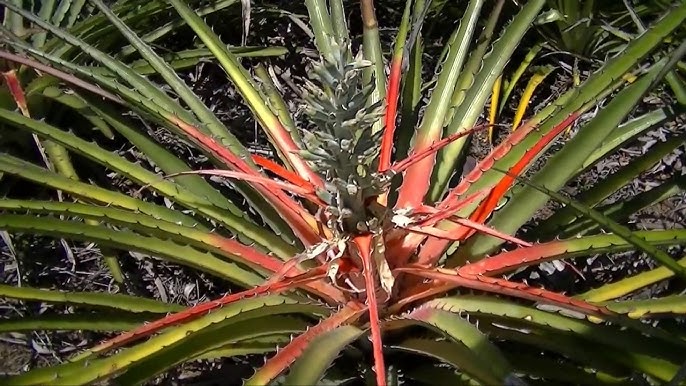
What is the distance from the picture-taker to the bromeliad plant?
1051 mm

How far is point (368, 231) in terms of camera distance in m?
1.12

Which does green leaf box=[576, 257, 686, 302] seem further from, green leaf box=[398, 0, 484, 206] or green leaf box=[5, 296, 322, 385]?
green leaf box=[5, 296, 322, 385]

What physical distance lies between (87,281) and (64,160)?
295 millimetres

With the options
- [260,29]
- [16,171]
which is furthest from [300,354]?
[260,29]

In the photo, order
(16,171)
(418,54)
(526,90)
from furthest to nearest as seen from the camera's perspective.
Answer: (526,90)
(418,54)
(16,171)

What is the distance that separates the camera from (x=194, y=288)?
172 centimetres

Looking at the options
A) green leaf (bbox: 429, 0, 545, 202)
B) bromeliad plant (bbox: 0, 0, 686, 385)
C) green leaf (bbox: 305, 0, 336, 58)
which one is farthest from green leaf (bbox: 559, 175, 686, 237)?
green leaf (bbox: 305, 0, 336, 58)

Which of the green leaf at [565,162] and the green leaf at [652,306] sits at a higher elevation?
the green leaf at [565,162]

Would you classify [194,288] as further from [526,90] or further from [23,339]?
[526,90]

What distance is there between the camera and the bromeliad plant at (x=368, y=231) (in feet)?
3.45

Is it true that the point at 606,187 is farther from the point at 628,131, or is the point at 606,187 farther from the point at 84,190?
the point at 84,190

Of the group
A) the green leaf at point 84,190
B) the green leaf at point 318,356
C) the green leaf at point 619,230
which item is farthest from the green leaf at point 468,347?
the green leaf at point 84,190

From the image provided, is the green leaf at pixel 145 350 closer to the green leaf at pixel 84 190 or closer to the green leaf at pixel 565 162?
the green leaf at pixel 84 190

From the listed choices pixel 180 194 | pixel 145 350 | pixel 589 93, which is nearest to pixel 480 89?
pixel 589 93
